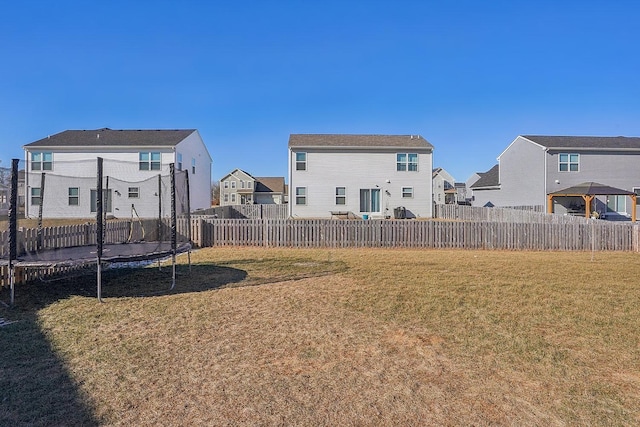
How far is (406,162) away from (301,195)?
7.37 m

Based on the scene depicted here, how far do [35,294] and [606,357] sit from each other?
8162mm

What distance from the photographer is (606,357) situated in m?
3.85

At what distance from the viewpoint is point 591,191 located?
22547 millimetres

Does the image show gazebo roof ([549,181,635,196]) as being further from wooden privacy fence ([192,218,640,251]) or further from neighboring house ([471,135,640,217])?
wooden privacy fence ([192,218,640,251])

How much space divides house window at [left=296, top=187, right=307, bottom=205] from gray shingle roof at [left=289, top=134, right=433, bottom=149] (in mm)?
2849

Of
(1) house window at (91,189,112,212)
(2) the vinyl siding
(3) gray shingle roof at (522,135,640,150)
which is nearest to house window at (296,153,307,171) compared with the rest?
(2) the vinyl siding

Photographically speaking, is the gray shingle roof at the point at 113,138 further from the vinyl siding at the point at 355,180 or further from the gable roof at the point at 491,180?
the gable roof at the point at 491,180

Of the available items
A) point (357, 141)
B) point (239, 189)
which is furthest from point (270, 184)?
point (357, 141)

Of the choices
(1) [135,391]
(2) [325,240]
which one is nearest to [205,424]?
(1) [135,391]

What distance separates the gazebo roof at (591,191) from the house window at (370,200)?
11.5 m

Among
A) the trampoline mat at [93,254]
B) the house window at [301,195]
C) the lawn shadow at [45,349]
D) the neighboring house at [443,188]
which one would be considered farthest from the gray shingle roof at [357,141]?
the neighboring house at [443,188]

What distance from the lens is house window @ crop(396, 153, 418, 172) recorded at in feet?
81.7

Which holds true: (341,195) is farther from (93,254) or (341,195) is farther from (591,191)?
(93,254)

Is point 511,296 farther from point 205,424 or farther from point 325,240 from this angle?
point 325,240
